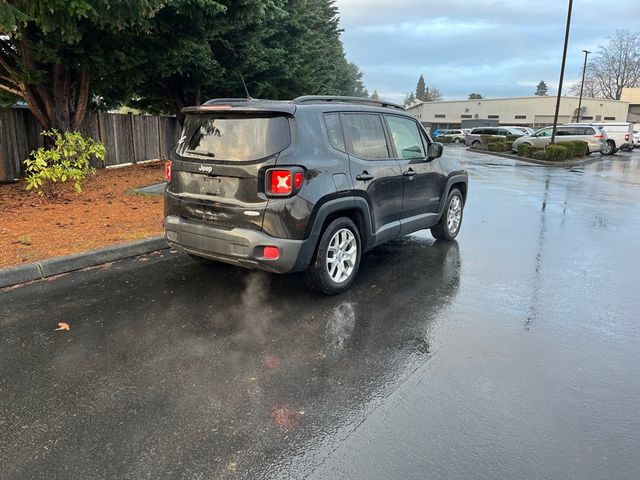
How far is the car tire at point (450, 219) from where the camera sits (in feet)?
23.1

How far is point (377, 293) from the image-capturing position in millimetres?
5098

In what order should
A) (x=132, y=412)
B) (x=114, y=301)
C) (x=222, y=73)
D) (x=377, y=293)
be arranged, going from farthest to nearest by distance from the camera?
(x=222, y=73), (x=377, y=293), (x=114, y=301), (x=132, y=412)

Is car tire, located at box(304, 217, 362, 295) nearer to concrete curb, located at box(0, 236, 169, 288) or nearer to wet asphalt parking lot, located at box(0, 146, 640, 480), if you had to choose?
wet asphalt parking lot, located at box(0, 146, 640, 480)

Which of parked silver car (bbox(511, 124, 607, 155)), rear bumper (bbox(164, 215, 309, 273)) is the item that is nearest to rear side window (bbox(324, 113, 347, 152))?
rear bumper (bbox(164, 215, 309, 273))

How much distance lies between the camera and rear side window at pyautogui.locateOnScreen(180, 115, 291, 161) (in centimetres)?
443

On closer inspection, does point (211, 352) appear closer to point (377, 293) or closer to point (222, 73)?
point (377, 293)

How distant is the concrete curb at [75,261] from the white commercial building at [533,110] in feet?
208

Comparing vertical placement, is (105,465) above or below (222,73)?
below

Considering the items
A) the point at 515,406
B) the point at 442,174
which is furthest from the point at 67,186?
the point at 515,406

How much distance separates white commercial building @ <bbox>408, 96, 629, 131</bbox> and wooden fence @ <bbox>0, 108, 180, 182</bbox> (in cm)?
5404

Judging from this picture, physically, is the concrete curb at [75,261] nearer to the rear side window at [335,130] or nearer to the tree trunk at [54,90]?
the rear side window at [335,130]

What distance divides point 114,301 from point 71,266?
1.28 metres

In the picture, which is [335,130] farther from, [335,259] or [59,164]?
[59,164]

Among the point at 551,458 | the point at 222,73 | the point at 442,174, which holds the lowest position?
the point at 551,458
